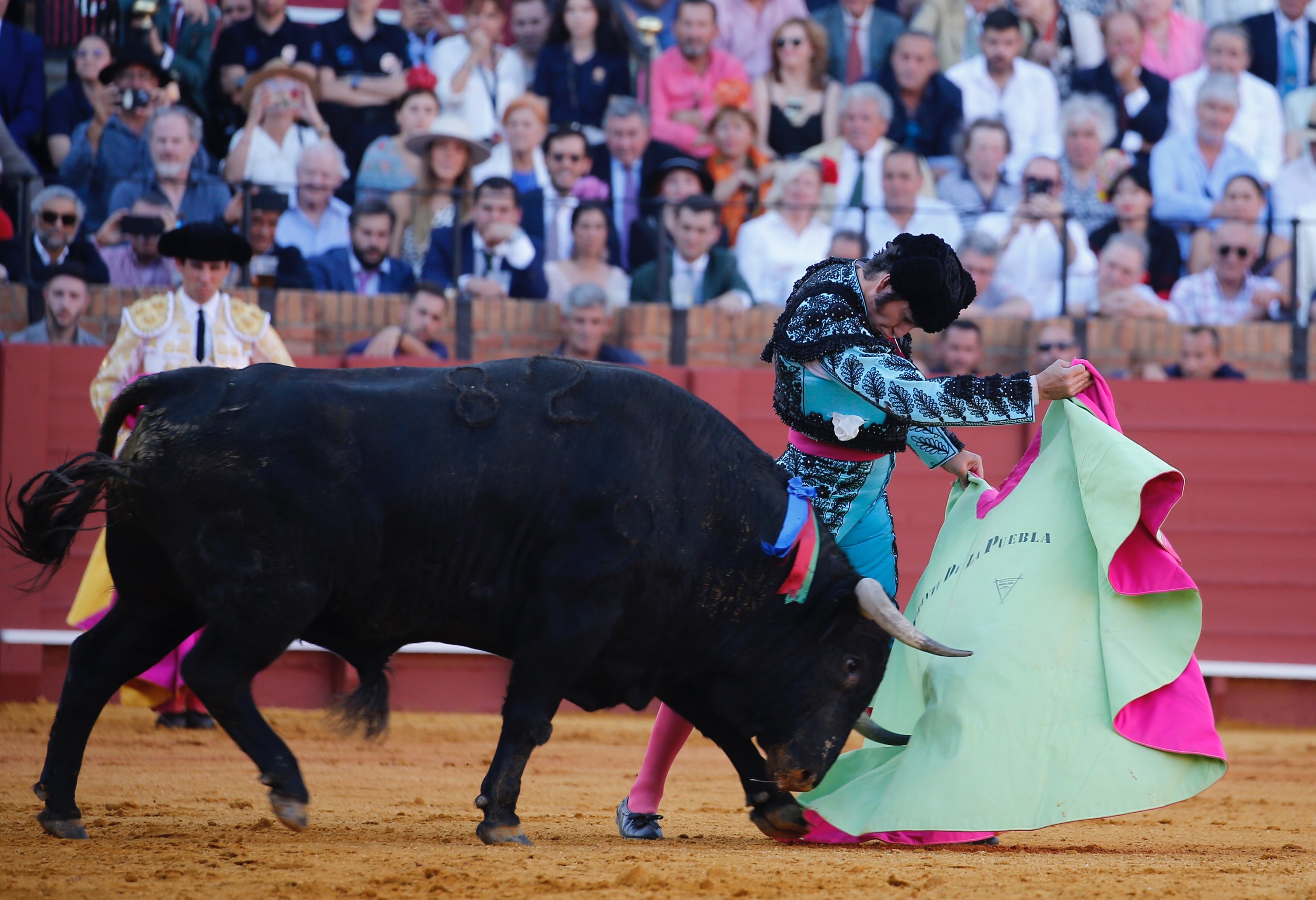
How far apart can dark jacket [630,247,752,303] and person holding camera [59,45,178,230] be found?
2.47m

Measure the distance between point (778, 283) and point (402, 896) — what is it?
17.4ft

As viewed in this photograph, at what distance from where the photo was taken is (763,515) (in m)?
3.46

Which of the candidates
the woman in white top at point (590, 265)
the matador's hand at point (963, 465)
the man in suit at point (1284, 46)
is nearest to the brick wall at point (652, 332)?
the woman in white top at point (590, 265)

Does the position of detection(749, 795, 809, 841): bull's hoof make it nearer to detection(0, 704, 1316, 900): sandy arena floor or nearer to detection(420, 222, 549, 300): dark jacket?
detection(0, 704, 1316, 900): sandy arena floor

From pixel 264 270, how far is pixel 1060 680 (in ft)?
15.7

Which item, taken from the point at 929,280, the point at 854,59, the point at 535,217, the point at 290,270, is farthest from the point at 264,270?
the point at 929,280

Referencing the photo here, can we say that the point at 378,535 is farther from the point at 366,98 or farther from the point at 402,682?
the point at 366,98

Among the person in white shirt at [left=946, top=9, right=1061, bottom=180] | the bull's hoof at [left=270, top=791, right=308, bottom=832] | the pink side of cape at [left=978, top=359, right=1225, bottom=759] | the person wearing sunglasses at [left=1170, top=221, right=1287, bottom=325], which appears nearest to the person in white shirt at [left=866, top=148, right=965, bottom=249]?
the person in white shirt at [left=946, top=9, right=1061, bottom=180]

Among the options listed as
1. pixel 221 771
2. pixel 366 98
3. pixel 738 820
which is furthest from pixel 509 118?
pixel 738 820

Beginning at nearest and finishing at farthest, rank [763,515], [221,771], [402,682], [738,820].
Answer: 1. [763,515]
2. [738,820]
3. [221,771]
4. [402,682]

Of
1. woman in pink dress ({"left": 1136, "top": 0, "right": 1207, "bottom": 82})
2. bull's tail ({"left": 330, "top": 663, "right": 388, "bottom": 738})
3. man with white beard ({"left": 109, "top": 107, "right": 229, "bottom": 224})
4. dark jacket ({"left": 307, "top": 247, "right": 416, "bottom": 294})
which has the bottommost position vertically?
bull's tail ({"left": 330, "top": 663, "right": 388, "bottom": 738})

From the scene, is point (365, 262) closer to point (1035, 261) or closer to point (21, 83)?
point (21, 83)

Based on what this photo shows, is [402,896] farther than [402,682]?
No

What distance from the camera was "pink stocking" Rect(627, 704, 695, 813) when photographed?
3.63m
